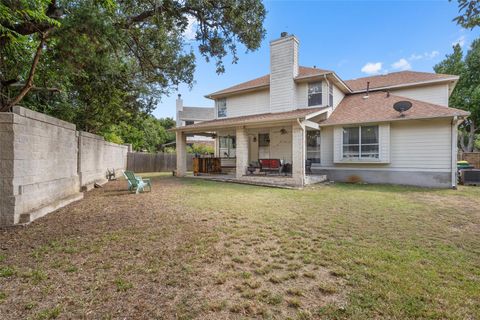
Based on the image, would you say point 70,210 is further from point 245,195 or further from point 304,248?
point 304,248

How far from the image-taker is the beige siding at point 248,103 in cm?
1622

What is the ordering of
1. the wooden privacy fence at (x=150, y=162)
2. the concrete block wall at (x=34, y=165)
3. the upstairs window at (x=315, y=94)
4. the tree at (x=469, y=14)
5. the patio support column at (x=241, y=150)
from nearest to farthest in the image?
1. the tree at (x=469, y=14)
2. the concrete block wall at (x=34, y=165)
3. the patio support column at (x=241, y=150)
4. the upstairs window at (x=315, y=94)
5. the wooden privacy fence at (x=150, y=162)

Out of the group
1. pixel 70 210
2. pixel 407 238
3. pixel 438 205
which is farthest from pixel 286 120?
pixel 70 210

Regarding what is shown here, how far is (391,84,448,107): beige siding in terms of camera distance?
14492 mm

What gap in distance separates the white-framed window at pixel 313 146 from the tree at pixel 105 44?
778 cm

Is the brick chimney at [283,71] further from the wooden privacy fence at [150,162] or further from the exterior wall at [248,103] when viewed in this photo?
the wooden privacy fence at [150,162]

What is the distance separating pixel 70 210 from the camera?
6688 mm

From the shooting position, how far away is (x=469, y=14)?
167 inches

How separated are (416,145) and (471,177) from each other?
3.77 metres

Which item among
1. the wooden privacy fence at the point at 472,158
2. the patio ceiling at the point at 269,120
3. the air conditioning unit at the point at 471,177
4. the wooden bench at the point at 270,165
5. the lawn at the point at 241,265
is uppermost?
the patio ceiling at the point at 269,120

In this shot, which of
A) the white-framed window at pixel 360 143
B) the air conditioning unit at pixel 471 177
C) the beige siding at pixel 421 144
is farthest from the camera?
the white-framed window at pixel 360 143

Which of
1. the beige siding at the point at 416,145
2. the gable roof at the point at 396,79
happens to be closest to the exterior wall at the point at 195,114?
the gable roof at the point at 396,79

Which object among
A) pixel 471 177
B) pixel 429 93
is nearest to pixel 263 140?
pixel 429 93

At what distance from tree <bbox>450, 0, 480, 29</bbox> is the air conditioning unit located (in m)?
11.7
